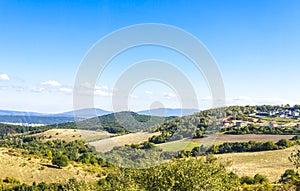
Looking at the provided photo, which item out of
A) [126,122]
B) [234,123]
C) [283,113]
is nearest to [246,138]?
[234,123]

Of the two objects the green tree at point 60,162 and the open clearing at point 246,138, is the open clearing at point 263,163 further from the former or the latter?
the green tree at point 60,162

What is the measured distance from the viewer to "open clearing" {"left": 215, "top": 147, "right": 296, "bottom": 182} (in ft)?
162

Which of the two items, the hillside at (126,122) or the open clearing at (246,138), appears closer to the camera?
the hillside at (126,122)

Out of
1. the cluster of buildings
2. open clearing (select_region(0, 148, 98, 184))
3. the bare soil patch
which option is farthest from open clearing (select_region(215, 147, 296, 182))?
the cluster of buildings

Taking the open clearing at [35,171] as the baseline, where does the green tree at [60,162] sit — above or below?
above

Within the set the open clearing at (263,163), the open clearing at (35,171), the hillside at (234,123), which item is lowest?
the open clearing at (35,171)

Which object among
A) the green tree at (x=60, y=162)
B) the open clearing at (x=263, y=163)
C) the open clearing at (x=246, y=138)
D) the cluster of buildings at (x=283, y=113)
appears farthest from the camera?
the cluster of buildings at (x=283, y=113)

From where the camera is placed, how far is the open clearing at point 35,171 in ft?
164

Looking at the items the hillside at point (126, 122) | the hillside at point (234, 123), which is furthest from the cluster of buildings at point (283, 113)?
the hillside at point (126, 122)

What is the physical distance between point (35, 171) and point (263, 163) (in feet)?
136

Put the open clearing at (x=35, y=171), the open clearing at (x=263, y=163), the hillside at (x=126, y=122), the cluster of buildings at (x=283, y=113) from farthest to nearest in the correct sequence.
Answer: the cluster of buildings at (x=283, y=113) → the open clearing at (x=35, y=171) → the open clearing at (x=263, y=163) → the hillside at (x=126, y=122)

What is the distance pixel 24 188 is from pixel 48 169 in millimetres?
13761

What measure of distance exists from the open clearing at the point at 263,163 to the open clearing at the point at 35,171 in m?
24.9

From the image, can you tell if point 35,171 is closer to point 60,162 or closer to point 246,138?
point 60,162
